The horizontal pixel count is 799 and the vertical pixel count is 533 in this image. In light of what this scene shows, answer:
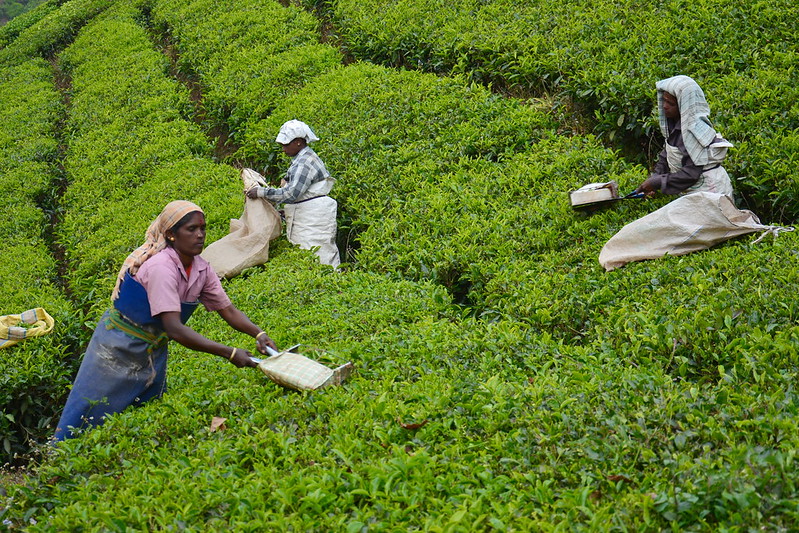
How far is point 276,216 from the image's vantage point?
6648mm

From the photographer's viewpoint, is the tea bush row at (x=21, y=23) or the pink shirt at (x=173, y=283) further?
the tea bush row at (x=21, y=23)

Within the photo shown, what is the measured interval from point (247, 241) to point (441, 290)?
83.0 inches

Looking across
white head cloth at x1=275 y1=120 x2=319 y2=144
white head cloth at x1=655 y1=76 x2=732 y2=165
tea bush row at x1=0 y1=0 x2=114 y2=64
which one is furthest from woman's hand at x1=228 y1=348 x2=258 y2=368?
tea bush row at x1=0 y1=0 x2=114 y2=64

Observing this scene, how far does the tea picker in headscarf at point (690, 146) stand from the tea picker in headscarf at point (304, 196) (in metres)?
2.97

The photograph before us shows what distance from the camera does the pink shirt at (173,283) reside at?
12.3 feet

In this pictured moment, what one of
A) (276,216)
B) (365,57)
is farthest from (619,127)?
(365,57)

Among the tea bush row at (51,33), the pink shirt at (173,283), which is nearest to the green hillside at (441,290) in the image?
the pink shirt at (173,283)

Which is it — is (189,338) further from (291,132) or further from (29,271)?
(29,271)

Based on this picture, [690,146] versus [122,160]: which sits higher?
[122,160]

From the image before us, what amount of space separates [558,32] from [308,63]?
3.98 meters

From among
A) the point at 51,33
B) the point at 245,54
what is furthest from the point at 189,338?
the point at 51,33

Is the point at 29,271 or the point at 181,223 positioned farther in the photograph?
the point at 29,271

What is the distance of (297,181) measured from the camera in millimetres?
6453

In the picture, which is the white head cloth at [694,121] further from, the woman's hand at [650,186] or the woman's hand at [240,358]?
the woman's hand at [240,358]
